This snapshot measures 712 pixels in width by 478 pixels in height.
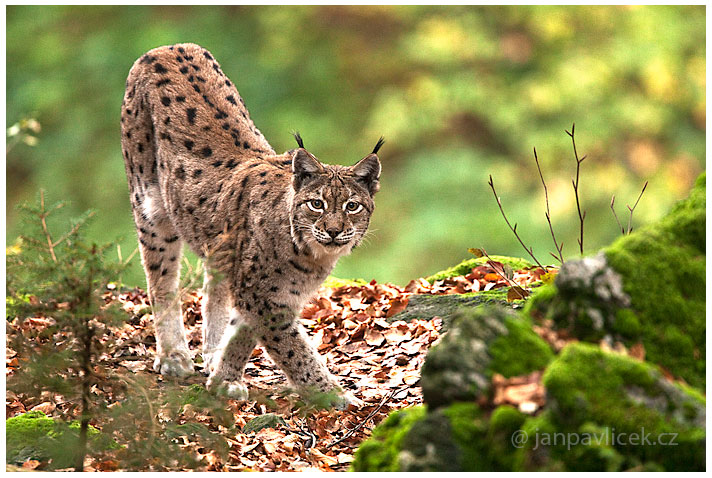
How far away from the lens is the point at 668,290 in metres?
2.93

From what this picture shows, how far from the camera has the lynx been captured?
15.5ft

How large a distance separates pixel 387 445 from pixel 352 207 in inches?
78.3

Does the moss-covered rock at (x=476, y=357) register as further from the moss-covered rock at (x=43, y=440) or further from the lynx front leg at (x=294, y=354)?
the lynx front leg at (x=294, y=354)

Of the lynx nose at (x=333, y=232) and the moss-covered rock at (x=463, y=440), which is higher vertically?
the lynx nose at (x=333, y=232)

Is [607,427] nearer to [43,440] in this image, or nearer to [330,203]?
[43,440]

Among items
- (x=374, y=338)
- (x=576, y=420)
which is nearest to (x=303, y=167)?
(x=374, y=338)

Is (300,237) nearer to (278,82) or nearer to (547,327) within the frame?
(547,327)

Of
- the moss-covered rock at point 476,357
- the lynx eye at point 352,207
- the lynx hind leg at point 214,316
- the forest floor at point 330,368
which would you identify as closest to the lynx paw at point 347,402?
the forest floor at point 330,368

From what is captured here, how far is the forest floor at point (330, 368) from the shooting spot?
3.81 metres

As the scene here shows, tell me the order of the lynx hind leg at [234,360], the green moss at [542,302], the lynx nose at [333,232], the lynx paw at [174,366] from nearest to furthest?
1. the green moss at [542,302]
2. the lynx nose at [333,232]
3. the lynx hind leg at [234,360]
4. the lynx paw at [174,366]

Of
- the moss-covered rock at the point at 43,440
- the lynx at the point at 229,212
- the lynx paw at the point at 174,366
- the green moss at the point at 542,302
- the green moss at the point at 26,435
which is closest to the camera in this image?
the green moss at the point at 542,302

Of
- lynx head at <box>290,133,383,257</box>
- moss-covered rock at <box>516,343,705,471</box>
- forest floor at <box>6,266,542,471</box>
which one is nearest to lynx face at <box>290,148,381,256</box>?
lynx head at <box>290,133,383,257</box>

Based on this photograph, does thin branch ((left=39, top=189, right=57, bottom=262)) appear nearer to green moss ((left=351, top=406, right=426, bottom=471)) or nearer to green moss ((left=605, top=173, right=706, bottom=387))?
green moss ((left=351, top=406, right=426, bottom=471))

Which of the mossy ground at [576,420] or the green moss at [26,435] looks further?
the green moss at [26,435]
